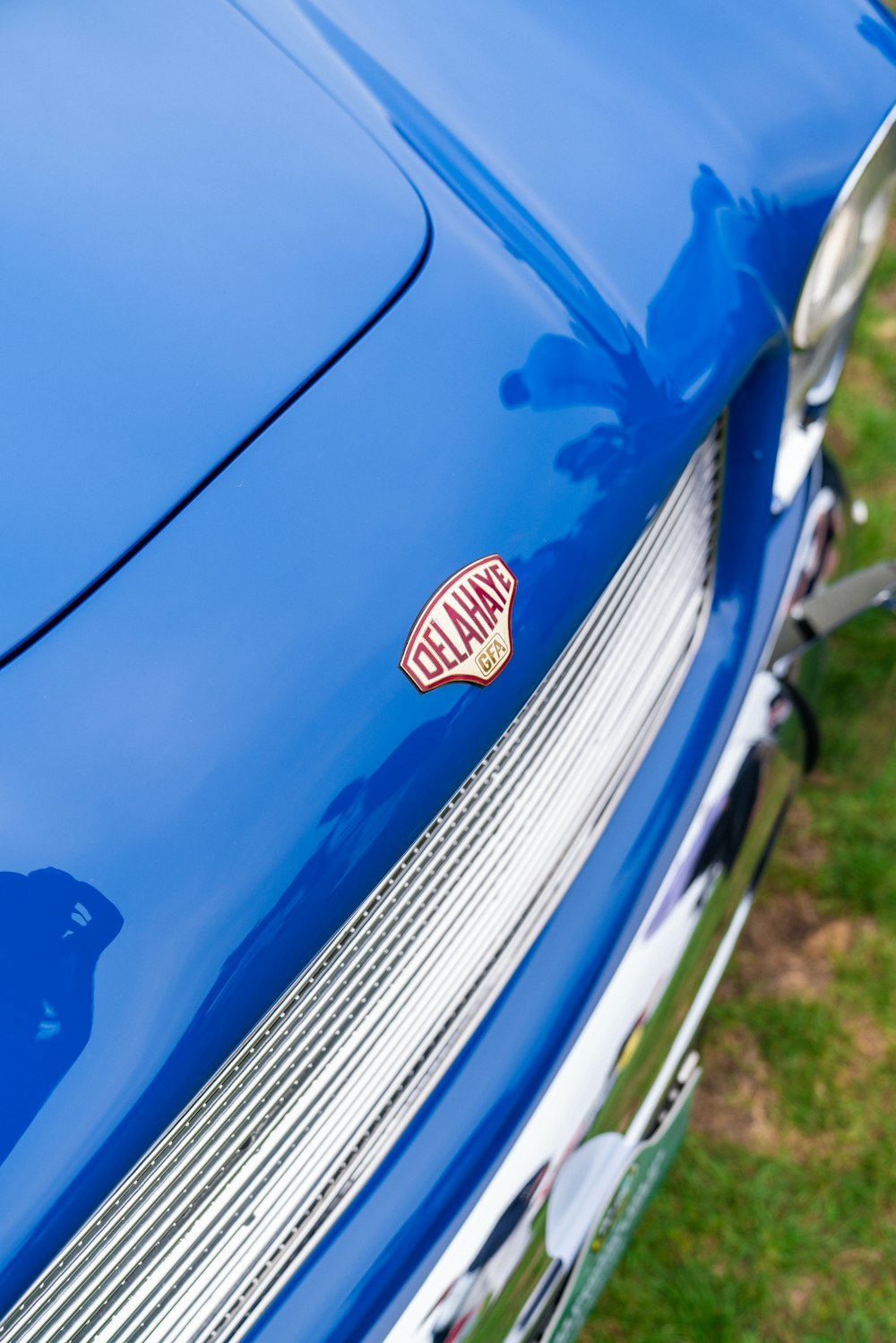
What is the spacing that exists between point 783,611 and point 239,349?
2.60ft

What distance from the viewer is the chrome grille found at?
0.84 m

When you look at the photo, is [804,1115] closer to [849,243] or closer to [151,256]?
[849,243]

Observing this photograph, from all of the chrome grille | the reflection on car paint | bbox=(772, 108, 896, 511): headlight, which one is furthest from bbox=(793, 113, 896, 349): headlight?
the reflection on car paint

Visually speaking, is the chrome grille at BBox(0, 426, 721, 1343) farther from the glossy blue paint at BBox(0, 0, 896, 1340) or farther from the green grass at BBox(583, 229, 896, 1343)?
the green grass at BBox(583, 229, 896, 1343)

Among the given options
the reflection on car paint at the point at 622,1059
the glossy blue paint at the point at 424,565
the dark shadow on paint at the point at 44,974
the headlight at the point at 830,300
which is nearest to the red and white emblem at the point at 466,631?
the glossy blue paint at the point at 424,565

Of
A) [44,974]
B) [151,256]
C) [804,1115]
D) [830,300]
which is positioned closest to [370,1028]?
[44,974]

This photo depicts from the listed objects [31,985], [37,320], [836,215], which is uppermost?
[37,320]

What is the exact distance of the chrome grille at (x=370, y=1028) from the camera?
0.84 m

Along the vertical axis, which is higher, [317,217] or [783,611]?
[317,217]

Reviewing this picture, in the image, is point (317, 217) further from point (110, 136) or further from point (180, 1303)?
point (180, 1303)

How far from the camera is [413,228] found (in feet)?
3.39

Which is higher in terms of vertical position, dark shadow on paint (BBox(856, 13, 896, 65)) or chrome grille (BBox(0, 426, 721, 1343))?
dark shadow on paint (BBox(856, 13, 896, 65))

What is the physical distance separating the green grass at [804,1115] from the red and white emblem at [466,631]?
902mm

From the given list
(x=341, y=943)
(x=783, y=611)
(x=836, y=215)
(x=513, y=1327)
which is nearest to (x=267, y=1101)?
(x=341, y=943)
